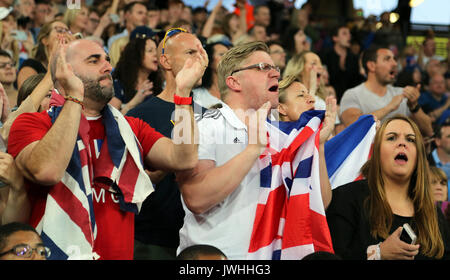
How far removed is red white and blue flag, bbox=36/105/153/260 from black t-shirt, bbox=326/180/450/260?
131 centimetres

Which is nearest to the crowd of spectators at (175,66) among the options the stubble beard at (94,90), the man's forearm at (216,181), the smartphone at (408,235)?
the stubble beard at (94,90)

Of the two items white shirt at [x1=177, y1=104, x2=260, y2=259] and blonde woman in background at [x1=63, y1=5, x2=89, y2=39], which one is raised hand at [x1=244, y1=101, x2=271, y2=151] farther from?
blonde woman in background at [x1=63, y1=5, x2=89, y2=39]

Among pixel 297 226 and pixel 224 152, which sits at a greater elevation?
pixel 224 152

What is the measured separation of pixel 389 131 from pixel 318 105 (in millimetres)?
1235

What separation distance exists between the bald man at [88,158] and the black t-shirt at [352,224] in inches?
49.1

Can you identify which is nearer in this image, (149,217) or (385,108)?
(149,217)

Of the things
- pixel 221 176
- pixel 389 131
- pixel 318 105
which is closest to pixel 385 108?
pixel 318 105

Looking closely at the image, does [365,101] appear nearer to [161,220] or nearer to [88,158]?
[161,220]

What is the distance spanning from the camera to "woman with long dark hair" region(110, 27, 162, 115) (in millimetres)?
6008

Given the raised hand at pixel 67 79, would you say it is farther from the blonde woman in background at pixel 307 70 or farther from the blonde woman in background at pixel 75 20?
the blonde woman in background at pixel 75 20

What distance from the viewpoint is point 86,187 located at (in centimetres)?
321

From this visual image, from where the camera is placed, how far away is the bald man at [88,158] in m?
3.06

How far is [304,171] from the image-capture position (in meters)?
3.66
